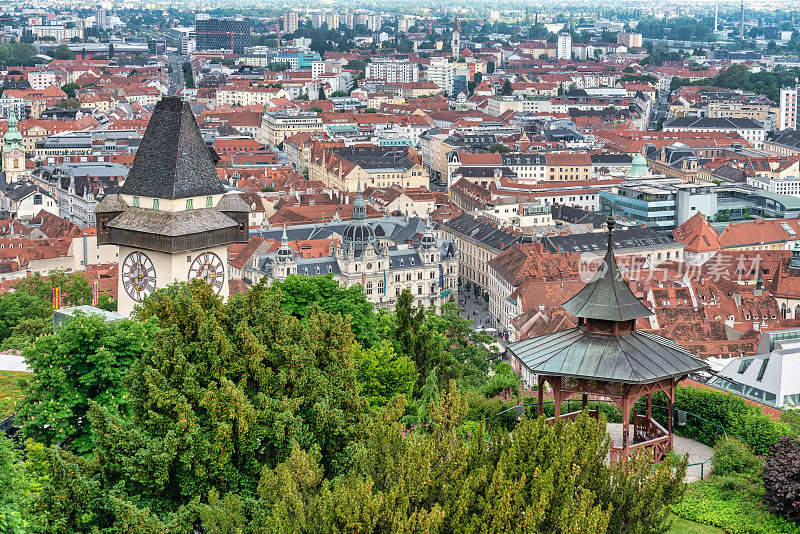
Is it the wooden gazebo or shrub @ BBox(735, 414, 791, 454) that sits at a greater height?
the wooden gazebo

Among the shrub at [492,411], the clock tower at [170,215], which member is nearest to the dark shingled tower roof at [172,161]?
the clock tower at [170,215]

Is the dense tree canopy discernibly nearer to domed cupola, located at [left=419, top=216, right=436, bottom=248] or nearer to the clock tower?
the clock tower

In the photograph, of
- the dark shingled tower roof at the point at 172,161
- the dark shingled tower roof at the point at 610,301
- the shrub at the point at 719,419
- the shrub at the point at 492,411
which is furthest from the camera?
the dark shingled tower roof at the point at 172,161

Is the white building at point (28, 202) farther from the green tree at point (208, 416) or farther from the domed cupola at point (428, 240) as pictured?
the green tree at point (208, 416)

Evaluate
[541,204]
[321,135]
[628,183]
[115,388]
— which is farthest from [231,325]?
[321,135]

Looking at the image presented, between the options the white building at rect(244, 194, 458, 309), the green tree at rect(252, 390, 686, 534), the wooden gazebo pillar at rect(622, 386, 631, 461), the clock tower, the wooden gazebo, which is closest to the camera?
the green tree at rect(252, 390, 686, 534)

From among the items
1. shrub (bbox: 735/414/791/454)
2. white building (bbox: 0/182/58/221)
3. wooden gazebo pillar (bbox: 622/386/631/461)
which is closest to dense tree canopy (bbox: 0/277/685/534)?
wooden gazebo pillar (bbox: 622/386/631/461)

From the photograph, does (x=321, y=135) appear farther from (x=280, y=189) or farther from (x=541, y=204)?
(x=541, y=204)

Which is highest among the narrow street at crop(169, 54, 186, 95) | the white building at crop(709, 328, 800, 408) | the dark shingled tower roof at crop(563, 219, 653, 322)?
the narrow street at crop(169, 54, 186, 95)
